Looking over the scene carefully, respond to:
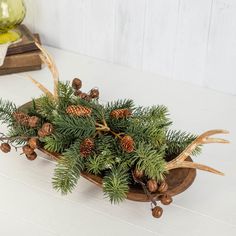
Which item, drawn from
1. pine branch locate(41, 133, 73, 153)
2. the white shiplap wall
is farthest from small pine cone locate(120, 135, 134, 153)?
the white shiplap wall

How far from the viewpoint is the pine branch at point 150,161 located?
76 cm

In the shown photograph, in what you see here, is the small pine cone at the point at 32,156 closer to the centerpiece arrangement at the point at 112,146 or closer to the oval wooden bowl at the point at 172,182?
the centerpiece arrangement at the point at 112,146

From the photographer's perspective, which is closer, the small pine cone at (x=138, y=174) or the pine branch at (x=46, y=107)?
the small pine cone at (x=138, y=174)

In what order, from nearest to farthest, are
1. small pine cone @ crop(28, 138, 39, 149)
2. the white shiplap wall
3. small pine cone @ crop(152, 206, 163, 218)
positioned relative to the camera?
small pine cone @ crop(152, 206, 163, 218), small pine cone @ crop(28, 138, 39, 149), the white shiplap wall

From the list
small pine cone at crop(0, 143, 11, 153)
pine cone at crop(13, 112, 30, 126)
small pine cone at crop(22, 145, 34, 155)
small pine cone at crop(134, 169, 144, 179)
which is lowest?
small pine cone at crop(0, 143, 11, 153)

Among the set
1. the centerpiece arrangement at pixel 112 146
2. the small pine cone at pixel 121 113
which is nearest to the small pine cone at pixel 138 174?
the centerpiece arrangement at pixel 112 146

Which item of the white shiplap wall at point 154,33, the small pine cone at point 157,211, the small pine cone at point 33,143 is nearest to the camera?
the small pine cone at point 157,211

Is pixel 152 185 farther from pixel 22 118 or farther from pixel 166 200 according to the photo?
pixel 22 118

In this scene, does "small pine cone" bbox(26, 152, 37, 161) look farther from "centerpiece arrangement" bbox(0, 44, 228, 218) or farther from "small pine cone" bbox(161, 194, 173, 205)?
"small pine cone" bbox(161, 194, 173, 205)

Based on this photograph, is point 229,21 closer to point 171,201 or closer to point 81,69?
point 81,69

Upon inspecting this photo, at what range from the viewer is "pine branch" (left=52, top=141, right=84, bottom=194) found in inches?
30.7

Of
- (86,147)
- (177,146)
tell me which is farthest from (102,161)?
(177,146)

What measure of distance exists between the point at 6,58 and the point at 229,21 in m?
0.52

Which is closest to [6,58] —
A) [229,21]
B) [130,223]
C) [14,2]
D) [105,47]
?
[14,2]
